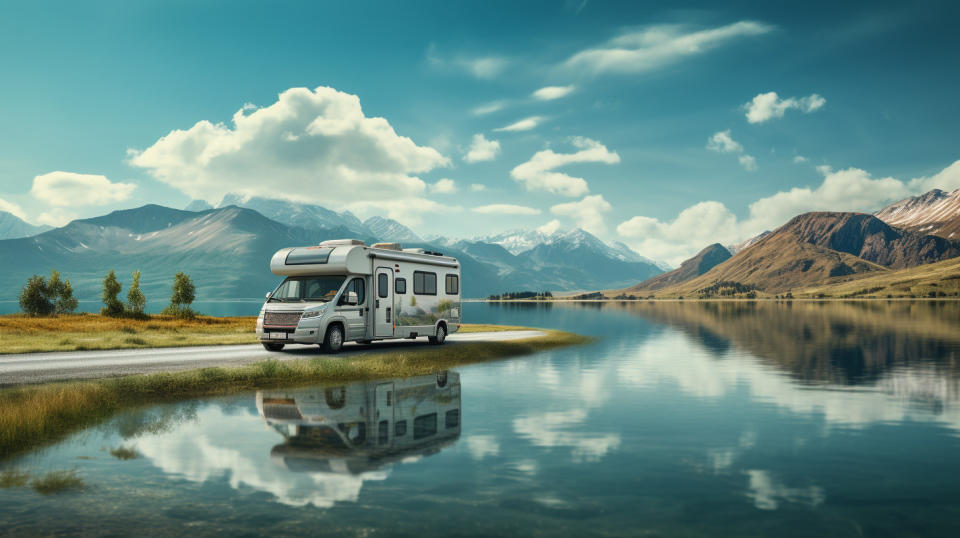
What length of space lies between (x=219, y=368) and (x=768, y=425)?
58.9 ft

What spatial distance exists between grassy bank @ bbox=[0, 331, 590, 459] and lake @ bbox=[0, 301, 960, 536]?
3.47 ft

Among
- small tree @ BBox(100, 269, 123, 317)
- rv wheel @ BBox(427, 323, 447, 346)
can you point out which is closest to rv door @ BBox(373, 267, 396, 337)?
rv wheel @ BBox(427, 323, 447, 346)

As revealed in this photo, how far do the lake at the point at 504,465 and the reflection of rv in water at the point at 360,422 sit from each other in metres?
0.08

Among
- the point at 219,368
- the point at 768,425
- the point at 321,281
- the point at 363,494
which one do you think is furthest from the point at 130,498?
the point at 321,281

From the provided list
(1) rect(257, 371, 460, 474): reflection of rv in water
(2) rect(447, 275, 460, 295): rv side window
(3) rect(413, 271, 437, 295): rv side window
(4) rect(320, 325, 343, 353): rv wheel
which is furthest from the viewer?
(2) rect(447, 275, 460, 295): rv side window

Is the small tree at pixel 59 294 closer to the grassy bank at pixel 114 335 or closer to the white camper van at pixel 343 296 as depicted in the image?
the grassy bank at pixel 114 335

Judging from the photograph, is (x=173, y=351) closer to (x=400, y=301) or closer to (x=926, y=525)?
(x=400, y=301)

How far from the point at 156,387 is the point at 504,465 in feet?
42.6

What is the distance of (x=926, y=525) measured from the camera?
9523 millimetres

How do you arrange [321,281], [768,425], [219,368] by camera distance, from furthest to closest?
1. [321,281]
2. [219,368]
3. [768,425]

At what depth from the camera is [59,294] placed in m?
83.9

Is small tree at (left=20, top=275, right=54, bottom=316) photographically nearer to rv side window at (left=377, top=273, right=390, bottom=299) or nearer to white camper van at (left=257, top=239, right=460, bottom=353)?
white camper van at (left=257, top=239, right=460, bottom=353)

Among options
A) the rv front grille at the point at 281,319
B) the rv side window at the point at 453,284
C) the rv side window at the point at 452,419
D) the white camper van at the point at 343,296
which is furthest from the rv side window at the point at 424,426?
the rv side window at the point at 453,284

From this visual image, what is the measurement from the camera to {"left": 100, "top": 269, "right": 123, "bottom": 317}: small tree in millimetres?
65675
